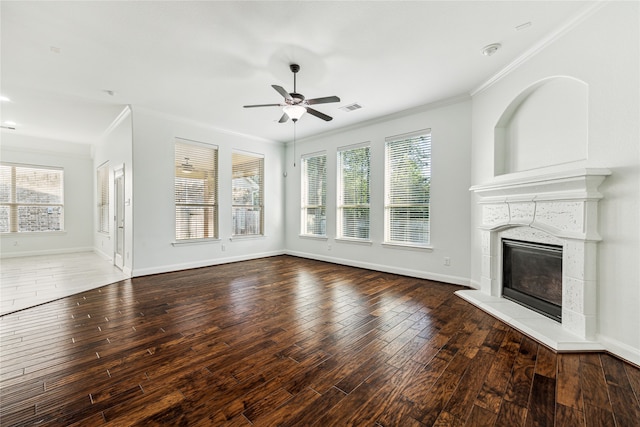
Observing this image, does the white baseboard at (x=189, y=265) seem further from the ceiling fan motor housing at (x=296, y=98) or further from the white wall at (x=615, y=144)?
the white wall at (x=615, y=144)

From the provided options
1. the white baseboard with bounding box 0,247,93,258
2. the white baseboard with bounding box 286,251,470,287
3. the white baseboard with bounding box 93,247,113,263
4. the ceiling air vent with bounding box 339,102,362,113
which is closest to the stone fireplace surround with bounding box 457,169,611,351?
the white baseboard with bounding box 286,251,470,287

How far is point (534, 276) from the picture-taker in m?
3.18

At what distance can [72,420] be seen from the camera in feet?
5.07

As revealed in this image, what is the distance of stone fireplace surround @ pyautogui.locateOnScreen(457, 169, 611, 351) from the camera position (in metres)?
2.43

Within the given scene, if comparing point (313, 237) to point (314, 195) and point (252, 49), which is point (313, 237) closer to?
point (314, 195)

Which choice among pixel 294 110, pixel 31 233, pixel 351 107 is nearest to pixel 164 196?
pixel 294 110

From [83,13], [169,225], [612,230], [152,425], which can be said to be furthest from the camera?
[169,225]

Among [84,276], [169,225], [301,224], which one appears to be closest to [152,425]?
[169,225]

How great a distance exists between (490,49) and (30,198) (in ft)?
34.8

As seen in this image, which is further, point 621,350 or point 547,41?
point 547,41

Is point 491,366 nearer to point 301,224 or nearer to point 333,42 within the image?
point 333,42

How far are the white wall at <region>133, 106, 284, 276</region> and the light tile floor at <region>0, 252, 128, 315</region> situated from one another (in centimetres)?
71

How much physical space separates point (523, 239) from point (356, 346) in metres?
2.45

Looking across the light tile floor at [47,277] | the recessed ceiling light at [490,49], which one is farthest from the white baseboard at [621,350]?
the light tile floor at [47,277]
